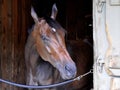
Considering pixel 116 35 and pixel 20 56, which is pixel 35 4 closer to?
pixel 20 56

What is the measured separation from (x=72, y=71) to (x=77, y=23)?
8.09 feet

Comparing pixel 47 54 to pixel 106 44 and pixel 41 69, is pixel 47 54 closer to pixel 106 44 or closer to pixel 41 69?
pixel 41 69

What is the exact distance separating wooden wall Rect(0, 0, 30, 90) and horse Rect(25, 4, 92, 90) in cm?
35

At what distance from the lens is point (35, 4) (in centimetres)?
418

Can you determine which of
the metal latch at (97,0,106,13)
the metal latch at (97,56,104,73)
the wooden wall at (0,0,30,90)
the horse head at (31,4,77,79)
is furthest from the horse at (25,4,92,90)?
the metal latch at (97,0,106,13)

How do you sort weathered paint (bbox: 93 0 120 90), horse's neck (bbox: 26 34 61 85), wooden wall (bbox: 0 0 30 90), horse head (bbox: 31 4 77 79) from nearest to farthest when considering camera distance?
weathered paint (bbox: 93 0 120 90) → horse head (bbox: 31 4 77 79) → horse's neck (bbox: 26 34 61 85) → wooden wall (bbox: 0 0 30 90)

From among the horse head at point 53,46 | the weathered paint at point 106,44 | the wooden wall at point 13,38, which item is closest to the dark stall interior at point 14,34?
the wooden wall at point 13,38

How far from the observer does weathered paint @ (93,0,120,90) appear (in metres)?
2.42

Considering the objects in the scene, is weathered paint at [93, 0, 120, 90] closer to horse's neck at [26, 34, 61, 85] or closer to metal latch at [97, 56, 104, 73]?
metal latch at [97, 56, 104, 73]

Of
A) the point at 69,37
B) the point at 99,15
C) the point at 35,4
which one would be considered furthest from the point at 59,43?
the point at 69,37

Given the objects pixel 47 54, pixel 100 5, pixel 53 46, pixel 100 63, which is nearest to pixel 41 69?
pixel 47 54

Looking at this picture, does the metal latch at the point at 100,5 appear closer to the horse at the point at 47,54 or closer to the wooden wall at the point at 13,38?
the horse at the point at 47,54

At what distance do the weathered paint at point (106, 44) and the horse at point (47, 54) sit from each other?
0.89 ft

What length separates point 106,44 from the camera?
2.47m
